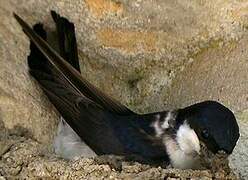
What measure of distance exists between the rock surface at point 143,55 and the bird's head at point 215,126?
137 mm

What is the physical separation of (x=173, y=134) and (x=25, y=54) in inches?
21.5

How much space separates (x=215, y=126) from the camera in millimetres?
2689

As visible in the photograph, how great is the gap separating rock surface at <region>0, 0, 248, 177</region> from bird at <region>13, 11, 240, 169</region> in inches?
2.0

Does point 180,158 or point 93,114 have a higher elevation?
point 93,114

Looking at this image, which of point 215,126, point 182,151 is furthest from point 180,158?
point 215,126

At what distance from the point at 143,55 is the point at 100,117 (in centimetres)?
24

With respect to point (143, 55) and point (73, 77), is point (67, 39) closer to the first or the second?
point (73, 77)

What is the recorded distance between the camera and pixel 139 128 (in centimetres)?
297

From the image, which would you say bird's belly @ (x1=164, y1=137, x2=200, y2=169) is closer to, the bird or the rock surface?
the bird

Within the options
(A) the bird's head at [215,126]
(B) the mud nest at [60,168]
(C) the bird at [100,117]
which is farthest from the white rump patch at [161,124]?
(B) the mud nest at [60,168]

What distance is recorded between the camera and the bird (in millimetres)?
2881

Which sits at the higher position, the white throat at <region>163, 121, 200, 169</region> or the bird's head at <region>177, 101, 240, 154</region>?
the bird's head at <region>177, 101, 240, 154</region>

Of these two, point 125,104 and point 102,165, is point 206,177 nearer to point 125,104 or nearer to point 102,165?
point 102,165

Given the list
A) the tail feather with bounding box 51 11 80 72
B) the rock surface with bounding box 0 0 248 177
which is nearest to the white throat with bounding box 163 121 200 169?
the rock surface with bounding box 0 0 248 177
